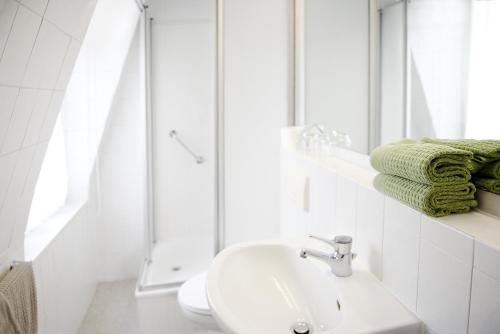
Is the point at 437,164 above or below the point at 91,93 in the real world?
below

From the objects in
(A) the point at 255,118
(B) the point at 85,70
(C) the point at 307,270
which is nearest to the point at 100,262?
(B) the point at 85,70

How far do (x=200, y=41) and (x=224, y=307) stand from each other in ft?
6.83

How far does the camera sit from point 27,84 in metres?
1.06

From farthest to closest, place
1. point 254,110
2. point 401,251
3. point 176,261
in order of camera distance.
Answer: point 176,261 → point 254,110 → point 401,251

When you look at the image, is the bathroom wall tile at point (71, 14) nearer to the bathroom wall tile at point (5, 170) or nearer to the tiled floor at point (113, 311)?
the bathroom wall tile at point (5, 170)

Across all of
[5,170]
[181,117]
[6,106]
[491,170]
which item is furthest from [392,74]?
[181,117]

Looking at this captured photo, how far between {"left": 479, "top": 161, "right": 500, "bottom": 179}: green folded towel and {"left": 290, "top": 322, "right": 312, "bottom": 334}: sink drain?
61 centimetres

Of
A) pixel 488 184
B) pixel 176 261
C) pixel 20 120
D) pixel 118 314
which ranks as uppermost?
pixel 20 120

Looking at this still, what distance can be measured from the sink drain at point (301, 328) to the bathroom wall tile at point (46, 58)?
101 centimetres

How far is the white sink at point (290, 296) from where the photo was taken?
2.81ft

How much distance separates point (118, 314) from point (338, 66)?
2095mm

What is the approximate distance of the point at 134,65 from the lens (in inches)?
109

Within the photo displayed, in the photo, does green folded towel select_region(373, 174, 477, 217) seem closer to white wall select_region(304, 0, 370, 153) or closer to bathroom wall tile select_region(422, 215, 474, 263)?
bathroom wall tile select_region(422, 215, 474, 263)

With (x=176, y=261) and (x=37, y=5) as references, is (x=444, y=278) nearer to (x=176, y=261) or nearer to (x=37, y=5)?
(x=37, y=5)
